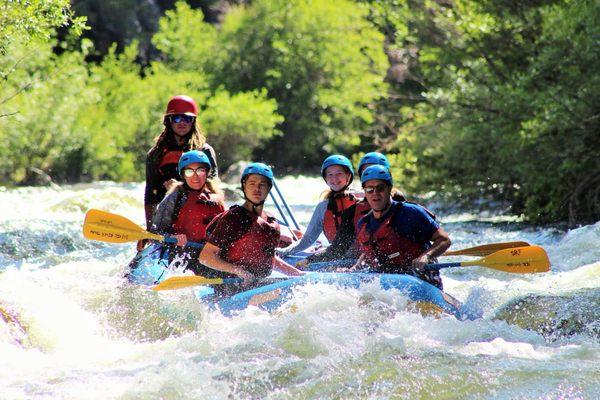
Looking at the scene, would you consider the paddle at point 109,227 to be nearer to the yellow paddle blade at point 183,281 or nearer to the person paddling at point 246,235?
the yellow paddle blade at point 183,281

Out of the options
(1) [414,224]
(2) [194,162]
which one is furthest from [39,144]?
(1) [414,224]

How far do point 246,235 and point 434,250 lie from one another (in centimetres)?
116

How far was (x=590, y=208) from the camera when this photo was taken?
444 inches

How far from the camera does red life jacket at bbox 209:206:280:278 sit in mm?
6184

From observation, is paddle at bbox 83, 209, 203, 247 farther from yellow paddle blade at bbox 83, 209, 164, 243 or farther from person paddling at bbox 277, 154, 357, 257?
person paddling at bbox 277, 154, 357, 257

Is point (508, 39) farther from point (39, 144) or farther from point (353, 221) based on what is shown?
point (39, 144)

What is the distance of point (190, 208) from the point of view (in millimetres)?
7062

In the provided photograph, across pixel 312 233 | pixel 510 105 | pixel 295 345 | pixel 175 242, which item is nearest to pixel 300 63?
pixel 510 105

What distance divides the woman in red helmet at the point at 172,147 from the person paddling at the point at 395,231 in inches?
66.4

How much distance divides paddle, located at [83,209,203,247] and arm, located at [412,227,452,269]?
7.68ft

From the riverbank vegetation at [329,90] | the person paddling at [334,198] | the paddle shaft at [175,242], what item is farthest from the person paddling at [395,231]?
the riverbank vegetation at [329,90]

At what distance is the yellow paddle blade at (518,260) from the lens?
6758mm

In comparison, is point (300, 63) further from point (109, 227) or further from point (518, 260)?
point (518, 260)

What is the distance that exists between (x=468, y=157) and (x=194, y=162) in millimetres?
6588
